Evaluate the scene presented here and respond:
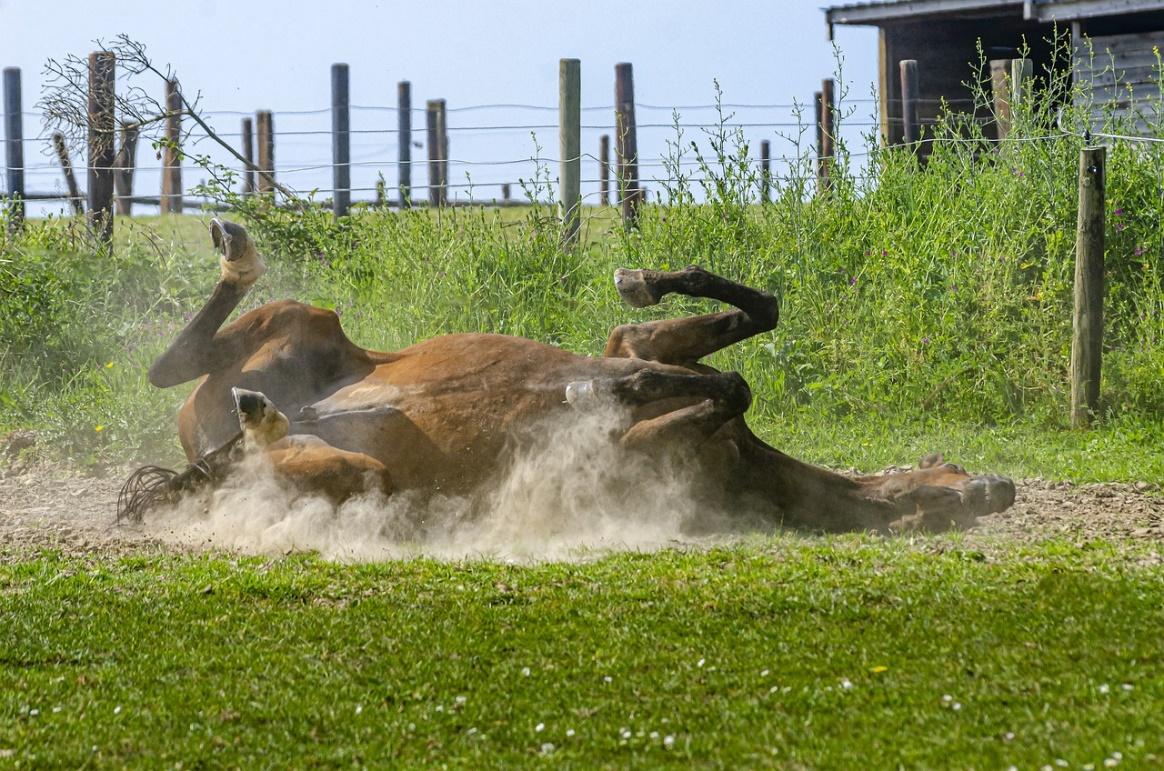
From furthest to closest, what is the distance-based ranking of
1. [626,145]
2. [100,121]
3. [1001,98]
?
1. [626,145]
2. [100,121]
3. [1001,98]

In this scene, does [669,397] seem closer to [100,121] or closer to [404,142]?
Answer: [100,121]

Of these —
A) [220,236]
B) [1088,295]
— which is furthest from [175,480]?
[1088,295]

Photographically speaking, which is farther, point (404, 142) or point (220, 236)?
point (404, 142)

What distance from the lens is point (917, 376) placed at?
993 centimetres

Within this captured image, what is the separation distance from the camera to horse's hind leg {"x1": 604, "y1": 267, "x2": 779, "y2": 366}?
610 cm

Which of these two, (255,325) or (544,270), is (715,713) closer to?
(255,325)

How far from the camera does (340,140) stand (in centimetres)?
1712

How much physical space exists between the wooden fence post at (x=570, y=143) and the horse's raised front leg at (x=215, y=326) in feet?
17.0

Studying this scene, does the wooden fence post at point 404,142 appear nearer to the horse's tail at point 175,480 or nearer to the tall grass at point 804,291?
the tall grass at point 804,291

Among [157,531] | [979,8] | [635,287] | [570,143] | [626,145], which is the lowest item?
[157,531]

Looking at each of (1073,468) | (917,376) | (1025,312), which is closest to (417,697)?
(1073,468)

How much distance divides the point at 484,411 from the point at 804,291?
5.40m

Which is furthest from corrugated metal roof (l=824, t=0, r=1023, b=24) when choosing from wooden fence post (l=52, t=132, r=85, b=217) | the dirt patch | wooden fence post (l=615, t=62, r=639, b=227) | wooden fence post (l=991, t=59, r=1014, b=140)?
the dirt patch

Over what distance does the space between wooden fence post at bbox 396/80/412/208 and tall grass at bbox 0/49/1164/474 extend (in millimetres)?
827
